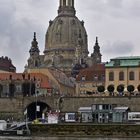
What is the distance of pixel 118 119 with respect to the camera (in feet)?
249

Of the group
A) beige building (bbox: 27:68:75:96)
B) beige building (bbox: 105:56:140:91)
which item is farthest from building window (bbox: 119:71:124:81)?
beige building (bbox: 27:68:75:96)

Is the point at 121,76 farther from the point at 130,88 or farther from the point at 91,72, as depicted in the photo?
the point at 91,72

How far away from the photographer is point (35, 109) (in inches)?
3725

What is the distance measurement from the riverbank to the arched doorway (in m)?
30.8

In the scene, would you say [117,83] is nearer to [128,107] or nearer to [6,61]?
[128,107]

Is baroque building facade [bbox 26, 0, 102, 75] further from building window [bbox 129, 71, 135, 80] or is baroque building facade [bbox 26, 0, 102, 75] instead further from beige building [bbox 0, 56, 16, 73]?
building window [bbox 129, 71, 135, 80]

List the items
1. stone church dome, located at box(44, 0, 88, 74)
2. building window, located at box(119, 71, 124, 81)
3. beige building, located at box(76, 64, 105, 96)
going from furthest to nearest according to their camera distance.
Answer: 1. stone church dome, located at box(44, 0, 88, 74)
2. beige building, located at box(76, 64, 105, 96)
3. building window, located at box(119, 71, 124, 81)

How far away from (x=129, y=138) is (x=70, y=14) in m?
114

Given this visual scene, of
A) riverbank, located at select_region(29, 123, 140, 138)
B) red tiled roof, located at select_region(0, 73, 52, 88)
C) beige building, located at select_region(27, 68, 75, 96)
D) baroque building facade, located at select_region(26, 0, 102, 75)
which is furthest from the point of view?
baroque building facade, located at select_region(26, 0, 102, 75)

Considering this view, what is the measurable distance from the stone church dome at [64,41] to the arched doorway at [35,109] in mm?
62797

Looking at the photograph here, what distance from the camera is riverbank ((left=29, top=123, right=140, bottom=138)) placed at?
187 ft

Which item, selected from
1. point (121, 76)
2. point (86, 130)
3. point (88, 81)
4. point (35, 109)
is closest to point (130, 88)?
point (121, 76)

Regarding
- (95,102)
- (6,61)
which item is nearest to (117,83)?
(95,102)

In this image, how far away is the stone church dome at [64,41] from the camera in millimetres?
159250
